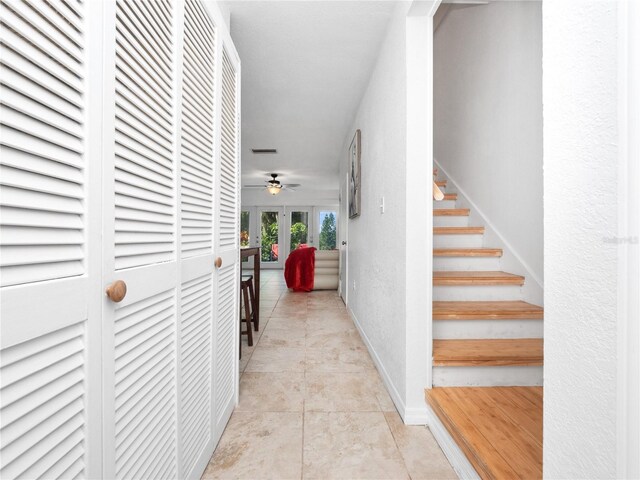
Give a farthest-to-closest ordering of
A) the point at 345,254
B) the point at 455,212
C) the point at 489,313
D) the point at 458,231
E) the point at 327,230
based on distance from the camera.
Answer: the point at 327,230
the point at 345,254
the point at 455,212
the point at 458,231
the point at 489,313

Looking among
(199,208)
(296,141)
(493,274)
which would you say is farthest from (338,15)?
(296,141)

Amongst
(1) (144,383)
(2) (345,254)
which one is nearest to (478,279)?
(1) (144,383)

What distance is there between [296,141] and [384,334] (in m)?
3.42

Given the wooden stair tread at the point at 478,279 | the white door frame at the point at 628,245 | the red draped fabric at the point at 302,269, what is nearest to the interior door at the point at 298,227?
the red draped fabric at the point at 302,269

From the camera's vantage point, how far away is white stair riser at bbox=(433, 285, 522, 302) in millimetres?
2285

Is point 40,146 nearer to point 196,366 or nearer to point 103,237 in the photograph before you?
point 103,237

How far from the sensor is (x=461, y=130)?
3289mm

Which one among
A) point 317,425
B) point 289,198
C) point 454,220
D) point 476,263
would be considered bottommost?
point 317,425

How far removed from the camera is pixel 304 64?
266cm

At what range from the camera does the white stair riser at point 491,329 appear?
2.01 m

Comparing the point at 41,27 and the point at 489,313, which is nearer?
the point at 41,27

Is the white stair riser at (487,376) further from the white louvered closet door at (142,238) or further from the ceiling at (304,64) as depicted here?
the ceiling at (304,64)

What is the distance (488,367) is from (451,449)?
497mm

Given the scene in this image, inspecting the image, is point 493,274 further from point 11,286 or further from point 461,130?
point 11,286
